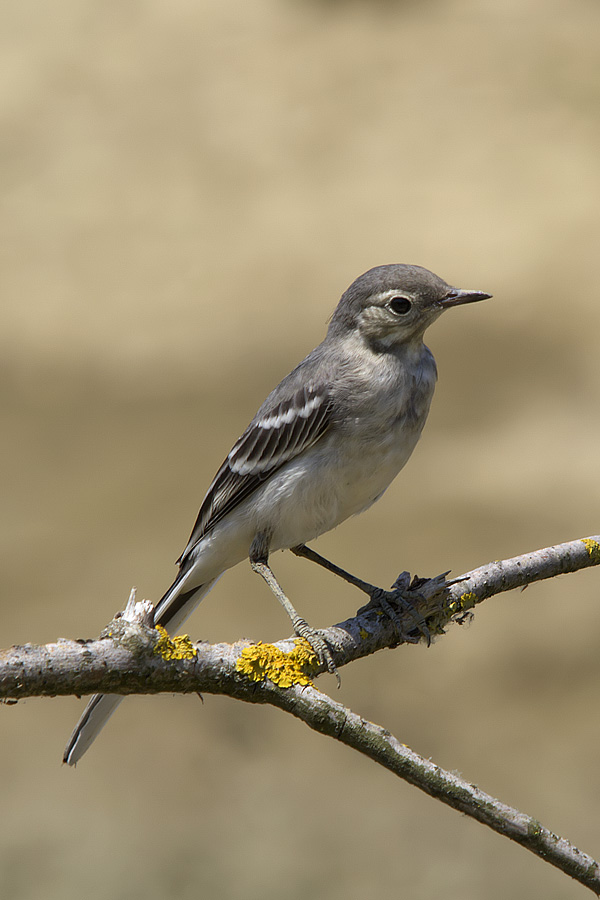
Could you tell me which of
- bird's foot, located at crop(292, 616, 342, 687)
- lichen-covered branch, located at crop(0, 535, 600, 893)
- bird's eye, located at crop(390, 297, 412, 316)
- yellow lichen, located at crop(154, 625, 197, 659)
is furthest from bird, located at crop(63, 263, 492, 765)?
yellow lichen, located at crop(154, 625, 197, 659)

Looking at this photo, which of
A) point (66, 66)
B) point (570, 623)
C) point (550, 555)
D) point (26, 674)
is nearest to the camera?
point (26, 674)

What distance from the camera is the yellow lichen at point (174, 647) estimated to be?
3.40 metres

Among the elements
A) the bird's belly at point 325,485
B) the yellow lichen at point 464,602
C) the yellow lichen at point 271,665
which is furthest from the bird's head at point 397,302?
the yellow lichen at point 271,665

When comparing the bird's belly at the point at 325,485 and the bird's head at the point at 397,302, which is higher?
the bird's head at the point at 397,302

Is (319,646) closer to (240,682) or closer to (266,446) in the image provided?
(240,682)

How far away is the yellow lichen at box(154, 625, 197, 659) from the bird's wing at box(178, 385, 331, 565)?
1.86 meters

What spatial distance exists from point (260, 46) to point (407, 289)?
9400 millimetres

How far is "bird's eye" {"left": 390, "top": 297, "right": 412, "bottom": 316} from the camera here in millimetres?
5066

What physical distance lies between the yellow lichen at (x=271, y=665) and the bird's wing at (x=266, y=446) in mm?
1622

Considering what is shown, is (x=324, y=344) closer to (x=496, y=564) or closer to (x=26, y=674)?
(x=496, y=564)

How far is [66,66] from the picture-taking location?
41.7ft

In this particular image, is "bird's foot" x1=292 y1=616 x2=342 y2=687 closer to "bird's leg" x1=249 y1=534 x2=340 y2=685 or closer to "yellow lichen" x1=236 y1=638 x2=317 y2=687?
"bird's leg" x1=249 y1=534 x2=340 y2=685

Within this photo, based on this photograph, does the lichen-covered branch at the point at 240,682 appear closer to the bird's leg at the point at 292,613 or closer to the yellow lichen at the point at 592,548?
the bird's leg at the point at 292,613

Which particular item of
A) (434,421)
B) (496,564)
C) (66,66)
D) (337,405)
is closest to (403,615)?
(496,564)
